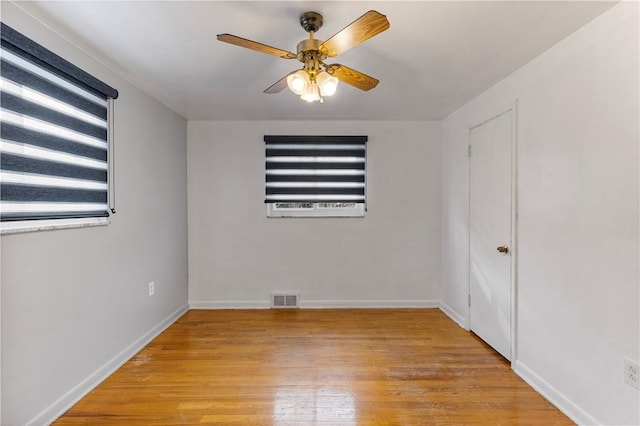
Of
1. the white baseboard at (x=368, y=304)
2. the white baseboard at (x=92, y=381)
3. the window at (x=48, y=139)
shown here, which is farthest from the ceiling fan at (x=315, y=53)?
the white baseboard at (x=368, y=304)

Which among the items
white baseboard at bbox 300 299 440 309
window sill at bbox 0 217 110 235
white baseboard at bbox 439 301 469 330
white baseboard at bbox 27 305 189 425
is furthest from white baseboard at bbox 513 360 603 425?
window sill at bbox 0 217 110 235

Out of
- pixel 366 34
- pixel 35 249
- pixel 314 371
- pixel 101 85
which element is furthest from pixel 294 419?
pixel 101 85

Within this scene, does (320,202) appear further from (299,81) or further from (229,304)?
(299,81)

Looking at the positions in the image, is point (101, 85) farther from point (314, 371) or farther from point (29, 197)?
point (314, 371)

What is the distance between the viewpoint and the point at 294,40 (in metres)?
2.12

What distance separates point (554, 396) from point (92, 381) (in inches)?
124

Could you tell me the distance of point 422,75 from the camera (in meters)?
2.72

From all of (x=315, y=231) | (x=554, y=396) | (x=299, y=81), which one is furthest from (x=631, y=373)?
(x=315, y=231)

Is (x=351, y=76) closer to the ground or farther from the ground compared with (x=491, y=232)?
farther from the ground

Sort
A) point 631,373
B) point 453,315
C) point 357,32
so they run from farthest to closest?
point 453,315 → point 631,373 → point 357,32

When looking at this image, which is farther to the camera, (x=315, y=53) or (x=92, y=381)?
(x=92, y=381)

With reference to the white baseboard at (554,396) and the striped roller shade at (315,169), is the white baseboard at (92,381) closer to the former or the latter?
the striped roller shade at (315,169)

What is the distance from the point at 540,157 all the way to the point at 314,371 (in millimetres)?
2297

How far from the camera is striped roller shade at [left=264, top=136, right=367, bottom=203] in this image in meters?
4.10
